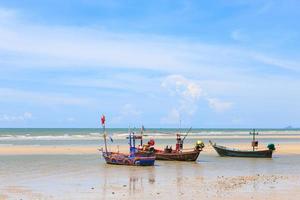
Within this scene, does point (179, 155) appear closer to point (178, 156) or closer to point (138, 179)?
point (178, 156)

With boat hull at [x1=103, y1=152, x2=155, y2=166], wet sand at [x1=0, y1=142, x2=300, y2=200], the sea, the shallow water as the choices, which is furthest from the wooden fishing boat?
boat hull at [x1=103, y1=152, x2=155, y2=166]

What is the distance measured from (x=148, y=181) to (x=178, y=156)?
10951 mm

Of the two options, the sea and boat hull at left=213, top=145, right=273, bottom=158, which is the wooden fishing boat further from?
boat hull at left=213, top=145, right=273, bottom=158

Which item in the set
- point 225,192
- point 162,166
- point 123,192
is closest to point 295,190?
→ point 225,192

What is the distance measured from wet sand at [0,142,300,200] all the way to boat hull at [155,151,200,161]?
1.71 m

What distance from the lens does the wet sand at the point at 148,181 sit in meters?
17.2

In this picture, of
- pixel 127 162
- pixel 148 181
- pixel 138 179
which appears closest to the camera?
pixel 148 181

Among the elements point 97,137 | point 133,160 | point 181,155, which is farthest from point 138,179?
point 97,137

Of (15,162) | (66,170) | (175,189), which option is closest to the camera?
(175,189)

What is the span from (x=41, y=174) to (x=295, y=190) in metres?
11.5

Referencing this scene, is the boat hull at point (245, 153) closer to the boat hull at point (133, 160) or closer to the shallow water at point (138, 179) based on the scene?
the shallow water at point (138, 179)

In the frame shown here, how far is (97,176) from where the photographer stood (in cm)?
2305

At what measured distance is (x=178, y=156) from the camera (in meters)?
31.9

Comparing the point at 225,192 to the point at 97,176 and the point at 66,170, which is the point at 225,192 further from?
the point at 66,170
